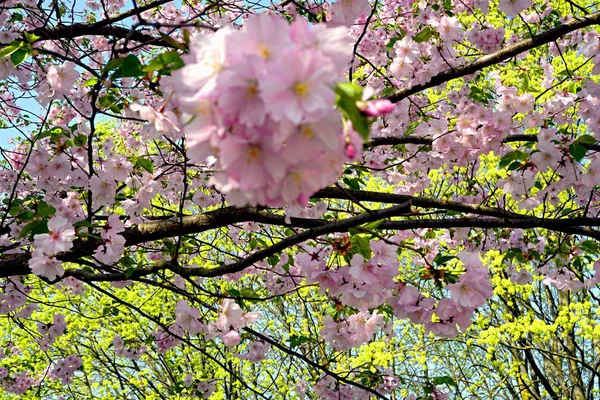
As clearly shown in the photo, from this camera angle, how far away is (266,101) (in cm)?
71

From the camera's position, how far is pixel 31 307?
4641 mm

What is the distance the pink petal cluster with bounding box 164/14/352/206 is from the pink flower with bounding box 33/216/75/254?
5.53 feet

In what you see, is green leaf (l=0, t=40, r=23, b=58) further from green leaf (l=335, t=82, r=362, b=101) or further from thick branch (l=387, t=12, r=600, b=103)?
thick branch (l=387, t=12, r=600, b=103)

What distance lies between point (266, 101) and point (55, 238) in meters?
1.93

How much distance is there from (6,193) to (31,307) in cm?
113

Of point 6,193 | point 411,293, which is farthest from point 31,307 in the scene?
point 411,293

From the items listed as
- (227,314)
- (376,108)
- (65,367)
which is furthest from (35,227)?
(65,367)

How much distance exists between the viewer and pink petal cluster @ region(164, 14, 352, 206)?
73 cm

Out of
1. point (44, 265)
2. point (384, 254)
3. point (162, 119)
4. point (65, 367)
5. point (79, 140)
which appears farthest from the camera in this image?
point (65, 367)

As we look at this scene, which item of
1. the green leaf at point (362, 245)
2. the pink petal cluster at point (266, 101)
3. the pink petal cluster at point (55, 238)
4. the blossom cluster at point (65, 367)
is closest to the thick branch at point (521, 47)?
the green leaf at point (362, 245)

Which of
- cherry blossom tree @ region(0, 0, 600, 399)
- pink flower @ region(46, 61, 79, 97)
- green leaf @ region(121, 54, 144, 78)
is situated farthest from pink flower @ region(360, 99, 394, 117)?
pink flower @ region(46, 61, 79, 97)

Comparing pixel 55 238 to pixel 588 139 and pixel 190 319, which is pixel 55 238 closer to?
pixel 190 319

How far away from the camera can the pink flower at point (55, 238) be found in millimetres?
2264

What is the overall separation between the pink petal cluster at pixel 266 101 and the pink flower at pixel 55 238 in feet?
5.53
